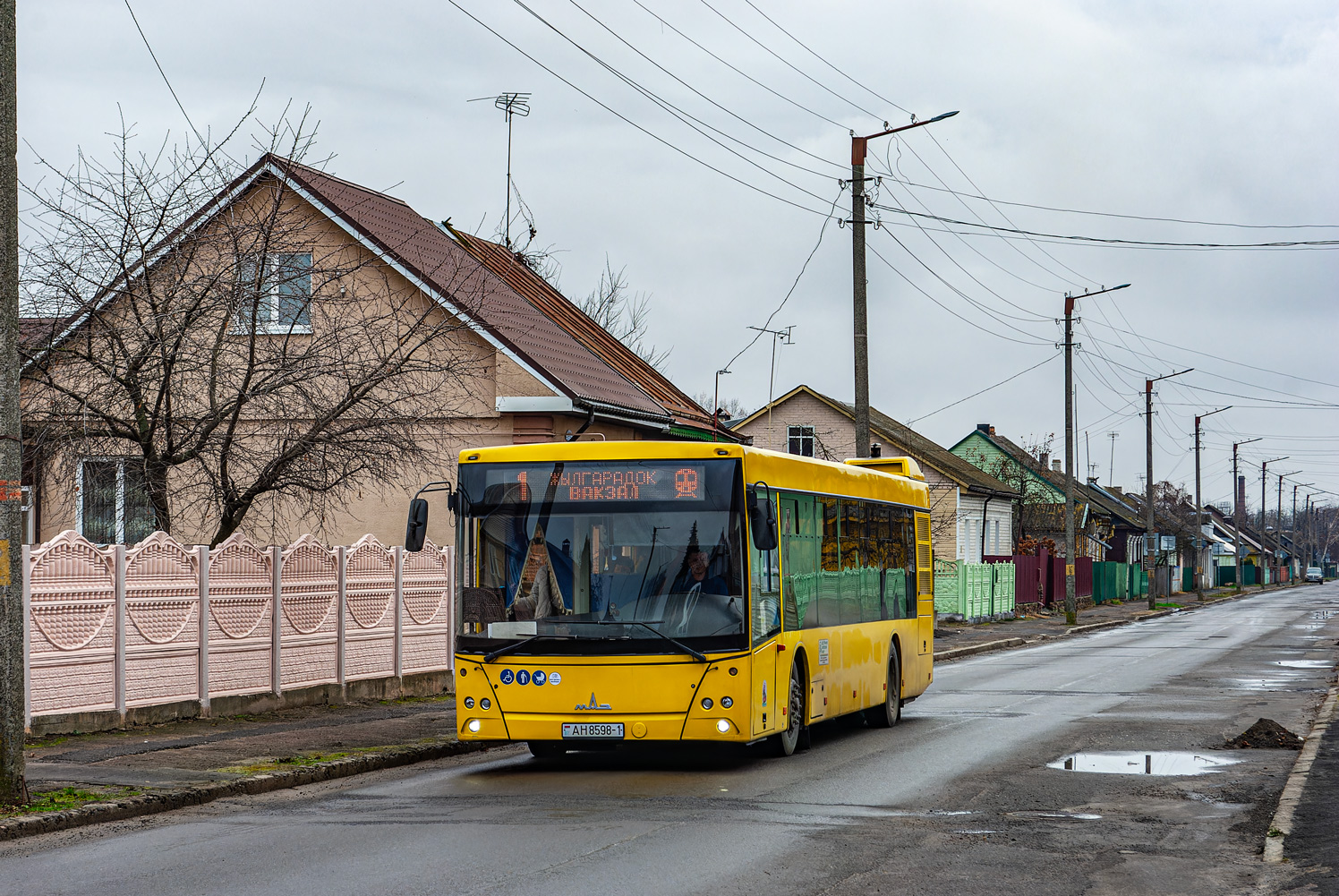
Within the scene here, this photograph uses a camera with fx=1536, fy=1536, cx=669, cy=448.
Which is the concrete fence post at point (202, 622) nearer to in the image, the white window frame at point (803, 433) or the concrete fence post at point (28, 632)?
the concrete fence post at point (28, 632)

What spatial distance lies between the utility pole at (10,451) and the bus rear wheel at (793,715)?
6599 mm

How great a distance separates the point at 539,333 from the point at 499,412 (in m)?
3.18

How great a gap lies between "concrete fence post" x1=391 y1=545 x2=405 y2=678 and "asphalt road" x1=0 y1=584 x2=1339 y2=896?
4.80m

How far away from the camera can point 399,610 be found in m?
19.7

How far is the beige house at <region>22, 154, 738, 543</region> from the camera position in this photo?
17281 millimetres

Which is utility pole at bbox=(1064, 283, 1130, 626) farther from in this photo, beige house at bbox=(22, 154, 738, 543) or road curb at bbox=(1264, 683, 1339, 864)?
road curb at bbox=(1264, 683, 1339, 864)

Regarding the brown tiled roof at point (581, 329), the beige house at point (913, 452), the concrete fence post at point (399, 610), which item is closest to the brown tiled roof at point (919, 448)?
the beige house at point (913, 452)

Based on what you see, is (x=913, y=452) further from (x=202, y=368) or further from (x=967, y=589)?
(x=202, y=368)

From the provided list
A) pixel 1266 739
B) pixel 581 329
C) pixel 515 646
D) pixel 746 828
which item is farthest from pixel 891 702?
pixel 581 329

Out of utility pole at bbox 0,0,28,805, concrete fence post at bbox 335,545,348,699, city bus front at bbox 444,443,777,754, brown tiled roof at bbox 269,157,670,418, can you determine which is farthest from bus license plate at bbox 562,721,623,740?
brown tiled roof at bbox 269,157,670,418

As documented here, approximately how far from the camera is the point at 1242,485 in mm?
122062

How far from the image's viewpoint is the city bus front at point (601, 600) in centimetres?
1272

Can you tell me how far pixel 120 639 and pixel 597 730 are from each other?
4.92 m

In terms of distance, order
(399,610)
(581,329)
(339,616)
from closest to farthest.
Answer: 1. (339,616)
2. (399,610)
3. (581,329)
